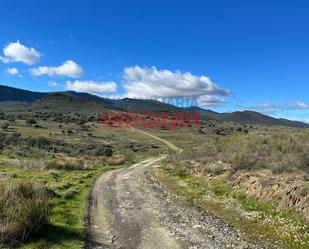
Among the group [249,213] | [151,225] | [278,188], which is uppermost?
[278,188]

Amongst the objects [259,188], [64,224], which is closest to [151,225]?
[64,224]

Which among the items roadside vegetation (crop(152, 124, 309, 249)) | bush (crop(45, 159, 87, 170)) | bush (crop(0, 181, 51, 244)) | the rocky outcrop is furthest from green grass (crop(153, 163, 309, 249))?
bush (crop(45, 159, 87, 170))

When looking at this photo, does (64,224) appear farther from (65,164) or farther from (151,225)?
(65,164)

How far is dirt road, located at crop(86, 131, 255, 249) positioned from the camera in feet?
45.3

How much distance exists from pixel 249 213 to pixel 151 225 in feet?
14.6

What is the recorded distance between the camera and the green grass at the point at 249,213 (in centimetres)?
1432

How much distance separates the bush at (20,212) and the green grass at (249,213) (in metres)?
7.13

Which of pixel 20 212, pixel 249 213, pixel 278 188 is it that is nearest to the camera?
pixel 20 212

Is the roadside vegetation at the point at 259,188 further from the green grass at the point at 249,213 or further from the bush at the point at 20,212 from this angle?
the bush at the point at 20,212

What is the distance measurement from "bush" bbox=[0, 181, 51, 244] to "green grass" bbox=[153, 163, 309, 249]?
7135mm

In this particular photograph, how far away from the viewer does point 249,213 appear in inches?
704

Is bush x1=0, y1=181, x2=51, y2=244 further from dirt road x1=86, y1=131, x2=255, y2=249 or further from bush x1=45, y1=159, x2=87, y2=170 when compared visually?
bush x1=45, y1=159, x2=87, y2=170

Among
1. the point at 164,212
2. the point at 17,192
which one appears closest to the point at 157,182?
the point at 164,212

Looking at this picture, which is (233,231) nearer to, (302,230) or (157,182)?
(302,230)
